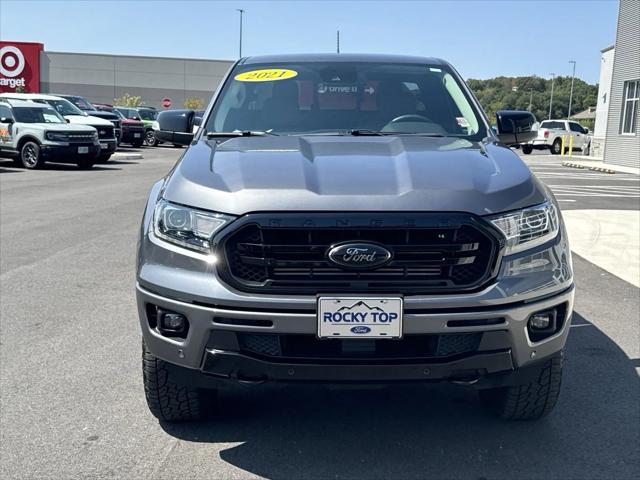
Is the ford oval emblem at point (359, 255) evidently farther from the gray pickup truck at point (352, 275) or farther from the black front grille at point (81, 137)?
the black front grille at point (81, 137)

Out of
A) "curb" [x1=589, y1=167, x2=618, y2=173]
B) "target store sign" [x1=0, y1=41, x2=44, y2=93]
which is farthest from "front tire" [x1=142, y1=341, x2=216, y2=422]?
"target store sign" [x1=0, y1=41, x2=44, y2=93]

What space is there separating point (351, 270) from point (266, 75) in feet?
7.22

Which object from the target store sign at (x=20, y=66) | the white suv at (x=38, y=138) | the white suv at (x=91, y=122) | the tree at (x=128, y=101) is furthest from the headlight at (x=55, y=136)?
the tree at (x=128, y=101)

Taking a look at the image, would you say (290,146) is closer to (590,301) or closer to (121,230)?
(590,301)

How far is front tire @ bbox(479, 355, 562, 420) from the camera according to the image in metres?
3.42

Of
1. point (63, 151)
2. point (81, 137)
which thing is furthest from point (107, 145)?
point (63, 151)

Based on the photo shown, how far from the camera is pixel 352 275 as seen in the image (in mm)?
2969

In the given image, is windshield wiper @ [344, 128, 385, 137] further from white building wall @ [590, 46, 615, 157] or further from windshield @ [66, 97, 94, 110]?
white building wall @ [590, 46, 615, 157]

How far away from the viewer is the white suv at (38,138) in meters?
19.7

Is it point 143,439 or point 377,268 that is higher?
point 377,268

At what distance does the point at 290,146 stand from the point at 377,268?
100 centimetres

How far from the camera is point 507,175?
332cm

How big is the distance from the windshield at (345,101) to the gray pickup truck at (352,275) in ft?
3.41

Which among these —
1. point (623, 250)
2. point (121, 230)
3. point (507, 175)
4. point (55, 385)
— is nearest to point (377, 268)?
point (507, 175)
